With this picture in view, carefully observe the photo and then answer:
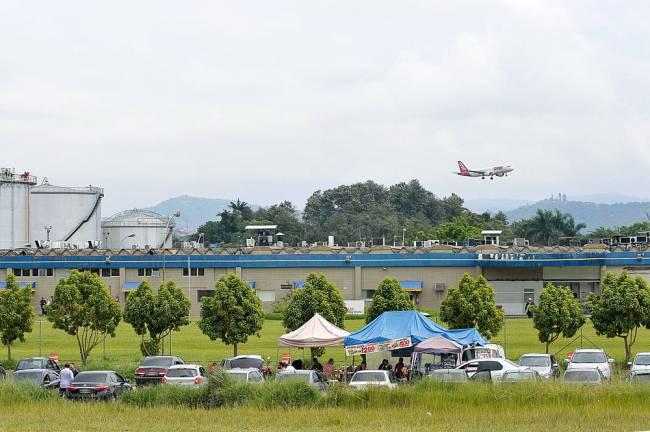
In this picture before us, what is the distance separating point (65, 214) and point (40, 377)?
8926 cm

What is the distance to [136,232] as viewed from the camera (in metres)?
141

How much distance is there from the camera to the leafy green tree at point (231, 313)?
2021 inches

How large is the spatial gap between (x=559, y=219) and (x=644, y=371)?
144329 millimetres

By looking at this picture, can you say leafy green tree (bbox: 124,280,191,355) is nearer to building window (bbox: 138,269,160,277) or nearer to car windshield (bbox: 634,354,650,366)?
car windshield (bbox: 634,354,650,366)

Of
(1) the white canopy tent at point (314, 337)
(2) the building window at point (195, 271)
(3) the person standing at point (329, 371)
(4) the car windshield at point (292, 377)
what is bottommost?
(3) the person standing at point (329, 371)

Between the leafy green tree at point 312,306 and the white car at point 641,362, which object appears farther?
the leafy green tree at point 312,306

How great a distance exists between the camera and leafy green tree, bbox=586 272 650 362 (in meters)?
49.1

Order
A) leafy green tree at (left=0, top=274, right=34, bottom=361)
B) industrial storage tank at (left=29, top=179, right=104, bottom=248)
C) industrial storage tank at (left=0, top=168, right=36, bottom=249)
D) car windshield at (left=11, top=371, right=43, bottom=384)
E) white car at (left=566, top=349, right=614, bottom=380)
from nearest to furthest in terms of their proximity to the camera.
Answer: car windshield at (left=11, top=371, right=43, bottom=384) → white car at (left=566, top=349, right=614, bottom=380) → leafy green tree at (left=0, top=274, right=34, bottom=361) → industrial storage tank at (left=0, top=168, right=36, bottom=249) → industrial storage tank at (left=29, top=179, right=104, bottom=248)

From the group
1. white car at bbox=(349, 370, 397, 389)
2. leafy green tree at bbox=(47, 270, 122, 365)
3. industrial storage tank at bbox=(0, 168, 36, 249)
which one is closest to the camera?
white car at bbox=(349, 370, 397, 389)

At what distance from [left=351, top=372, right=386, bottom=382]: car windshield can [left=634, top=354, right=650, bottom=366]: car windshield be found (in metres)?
11.1

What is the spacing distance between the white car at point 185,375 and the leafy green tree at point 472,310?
17331 millimetres

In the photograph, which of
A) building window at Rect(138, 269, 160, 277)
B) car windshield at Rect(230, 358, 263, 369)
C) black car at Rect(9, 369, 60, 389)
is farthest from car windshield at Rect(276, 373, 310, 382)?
building window at Rect(138, 269, 160, 277)

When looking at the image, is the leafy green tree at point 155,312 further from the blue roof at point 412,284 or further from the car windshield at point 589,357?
the blue roof at point 412,284

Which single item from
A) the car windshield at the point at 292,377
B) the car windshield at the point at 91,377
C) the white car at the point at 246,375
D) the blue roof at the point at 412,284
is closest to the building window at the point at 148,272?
the blue roof at the point at 412,284
